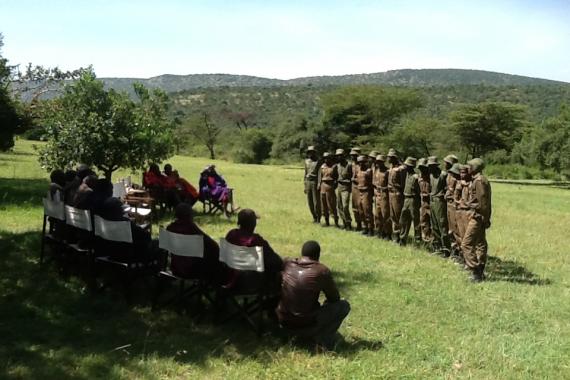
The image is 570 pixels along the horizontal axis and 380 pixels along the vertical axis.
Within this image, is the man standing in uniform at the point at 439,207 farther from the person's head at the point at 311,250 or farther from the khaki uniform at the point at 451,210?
the person's head at the point at 311,250

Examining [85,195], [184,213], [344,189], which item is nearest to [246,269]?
[184,213]

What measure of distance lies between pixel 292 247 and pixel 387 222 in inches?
95.2

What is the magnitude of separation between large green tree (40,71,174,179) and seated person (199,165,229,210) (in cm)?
122

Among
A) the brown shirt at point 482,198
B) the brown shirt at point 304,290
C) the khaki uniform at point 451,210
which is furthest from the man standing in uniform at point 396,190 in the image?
the brown shirt at point 304,290

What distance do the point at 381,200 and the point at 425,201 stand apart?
1.20 m

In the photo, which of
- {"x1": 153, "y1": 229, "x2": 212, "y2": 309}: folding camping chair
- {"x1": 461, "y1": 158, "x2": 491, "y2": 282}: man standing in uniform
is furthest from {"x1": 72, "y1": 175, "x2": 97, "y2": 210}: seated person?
{"x1": 461, "y1": 158, "x2": 491, "y2": 282}: man standing in uniform

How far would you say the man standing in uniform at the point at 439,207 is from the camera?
10672 mm

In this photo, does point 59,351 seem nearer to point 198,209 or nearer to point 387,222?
point 387,222

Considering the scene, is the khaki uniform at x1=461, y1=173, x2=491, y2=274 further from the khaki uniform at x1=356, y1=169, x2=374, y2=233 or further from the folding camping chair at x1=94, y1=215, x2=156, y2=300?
the folding camping chair at x1=94, y1=215, x2=156, y2=300

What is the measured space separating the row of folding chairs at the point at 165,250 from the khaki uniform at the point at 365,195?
20.2ft

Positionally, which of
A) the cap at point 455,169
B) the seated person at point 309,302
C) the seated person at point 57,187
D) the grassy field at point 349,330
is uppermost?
the cap at point 455,169

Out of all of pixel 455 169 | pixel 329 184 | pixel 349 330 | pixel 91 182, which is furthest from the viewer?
pixel 329 184

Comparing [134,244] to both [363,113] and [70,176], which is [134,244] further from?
[363,113]

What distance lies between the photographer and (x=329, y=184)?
13.6 m
